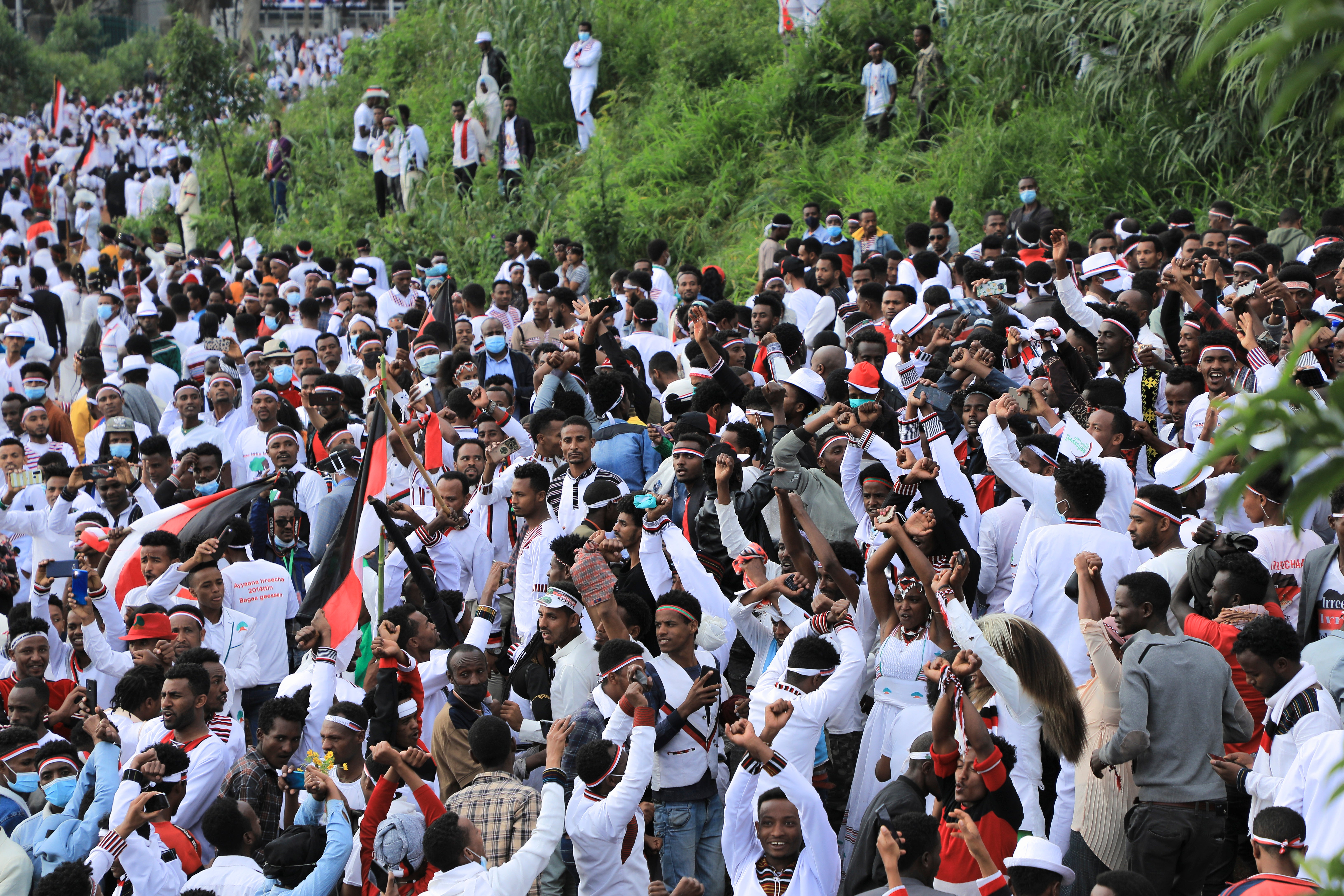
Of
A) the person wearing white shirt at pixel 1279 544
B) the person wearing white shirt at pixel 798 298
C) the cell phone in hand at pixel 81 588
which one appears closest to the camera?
the person wearing white shirt at pixel 1279 544

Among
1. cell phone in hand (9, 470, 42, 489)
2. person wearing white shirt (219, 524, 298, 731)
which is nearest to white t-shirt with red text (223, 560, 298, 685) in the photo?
person wearing white shirt (219, 524, 298, 731)

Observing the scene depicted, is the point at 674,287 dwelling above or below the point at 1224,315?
below

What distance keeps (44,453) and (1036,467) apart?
794cm

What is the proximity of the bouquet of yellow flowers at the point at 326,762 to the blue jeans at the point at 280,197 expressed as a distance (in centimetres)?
2258

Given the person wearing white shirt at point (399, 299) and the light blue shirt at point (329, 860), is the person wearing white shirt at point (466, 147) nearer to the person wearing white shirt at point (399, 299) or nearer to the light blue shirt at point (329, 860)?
the person wearing white shirt at point (399, 299)

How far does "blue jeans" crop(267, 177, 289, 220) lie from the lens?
2761cm

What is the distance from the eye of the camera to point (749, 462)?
837cm

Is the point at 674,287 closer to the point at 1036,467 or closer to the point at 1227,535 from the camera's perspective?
the point at 1036,467

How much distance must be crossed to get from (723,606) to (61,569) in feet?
15.8

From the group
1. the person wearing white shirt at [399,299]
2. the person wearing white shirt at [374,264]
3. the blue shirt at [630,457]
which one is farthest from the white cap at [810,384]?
the person wearing white shirt at [374,264]

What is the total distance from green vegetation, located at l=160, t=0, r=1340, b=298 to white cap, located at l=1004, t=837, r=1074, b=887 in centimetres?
815

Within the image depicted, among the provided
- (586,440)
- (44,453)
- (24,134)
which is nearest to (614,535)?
(586,440)

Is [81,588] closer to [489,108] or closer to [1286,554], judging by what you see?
[1286,554]

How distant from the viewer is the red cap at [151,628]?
767cm
